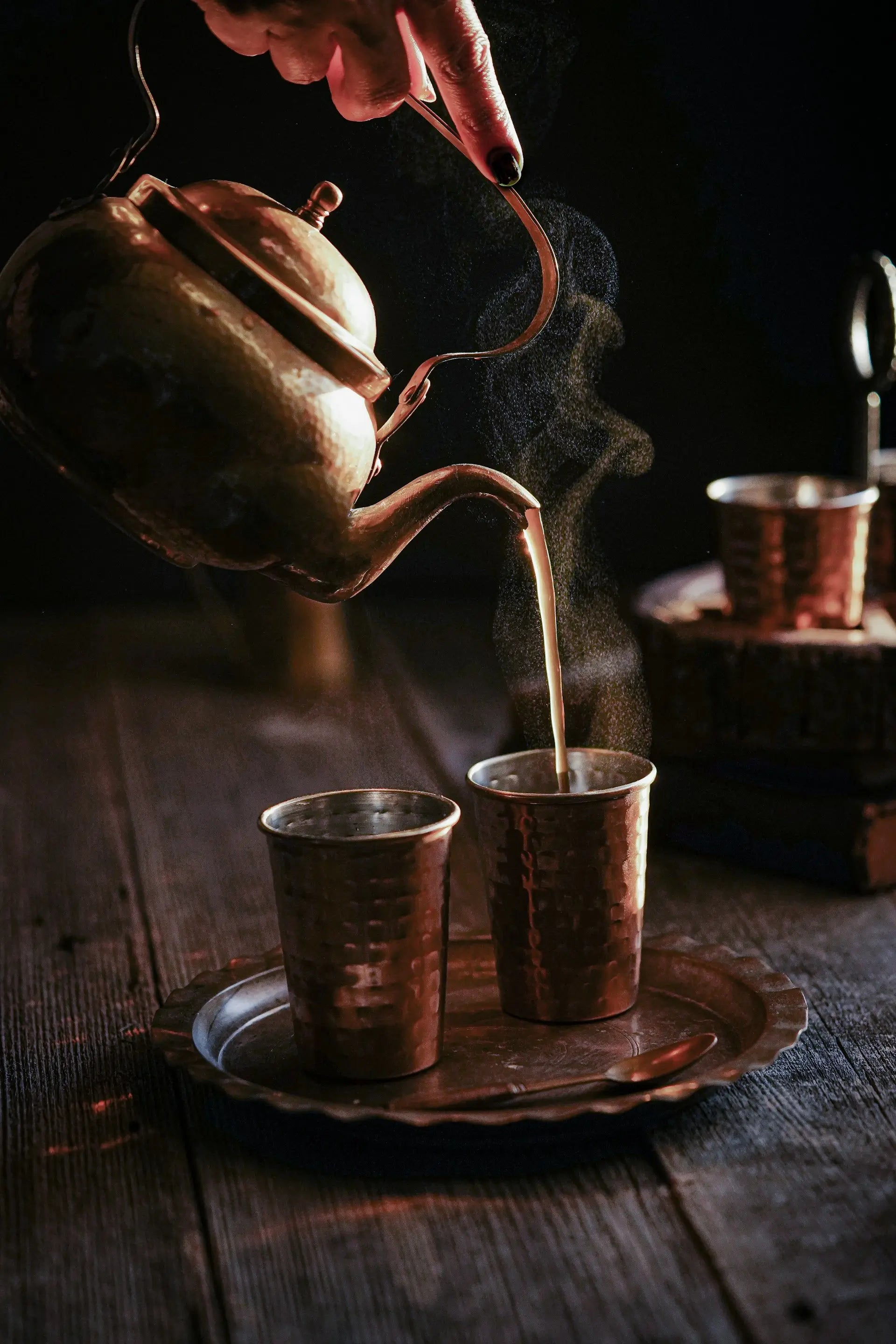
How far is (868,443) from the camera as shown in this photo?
1476 millimetres

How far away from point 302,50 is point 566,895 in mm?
554

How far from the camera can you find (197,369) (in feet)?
2.31

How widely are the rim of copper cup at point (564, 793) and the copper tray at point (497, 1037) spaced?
0.45 feet

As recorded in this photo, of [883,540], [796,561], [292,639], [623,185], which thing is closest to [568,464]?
[623,185]

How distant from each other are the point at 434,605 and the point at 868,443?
87 cm

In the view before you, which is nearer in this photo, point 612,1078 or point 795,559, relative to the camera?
point 612,1078

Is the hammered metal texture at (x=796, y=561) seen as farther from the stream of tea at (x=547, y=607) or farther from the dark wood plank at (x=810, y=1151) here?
the stream of tea at (x=547, y=607)

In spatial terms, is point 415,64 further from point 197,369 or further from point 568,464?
A: point 568,464

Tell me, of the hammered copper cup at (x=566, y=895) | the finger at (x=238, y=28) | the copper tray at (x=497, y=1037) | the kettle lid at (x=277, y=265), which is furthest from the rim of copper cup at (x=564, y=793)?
the finger at (x=238, y=28)

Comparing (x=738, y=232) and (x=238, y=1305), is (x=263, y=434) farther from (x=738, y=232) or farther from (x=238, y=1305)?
(x=738, y=232)

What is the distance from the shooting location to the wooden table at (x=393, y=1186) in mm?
629

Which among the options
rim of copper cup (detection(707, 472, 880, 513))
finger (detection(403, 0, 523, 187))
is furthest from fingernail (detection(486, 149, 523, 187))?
rim of copper cup (detection(707, 472, 880, 513))

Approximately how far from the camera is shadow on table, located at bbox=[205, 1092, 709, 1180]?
2.40 ft

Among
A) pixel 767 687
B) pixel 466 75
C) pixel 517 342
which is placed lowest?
pixel 767 687
